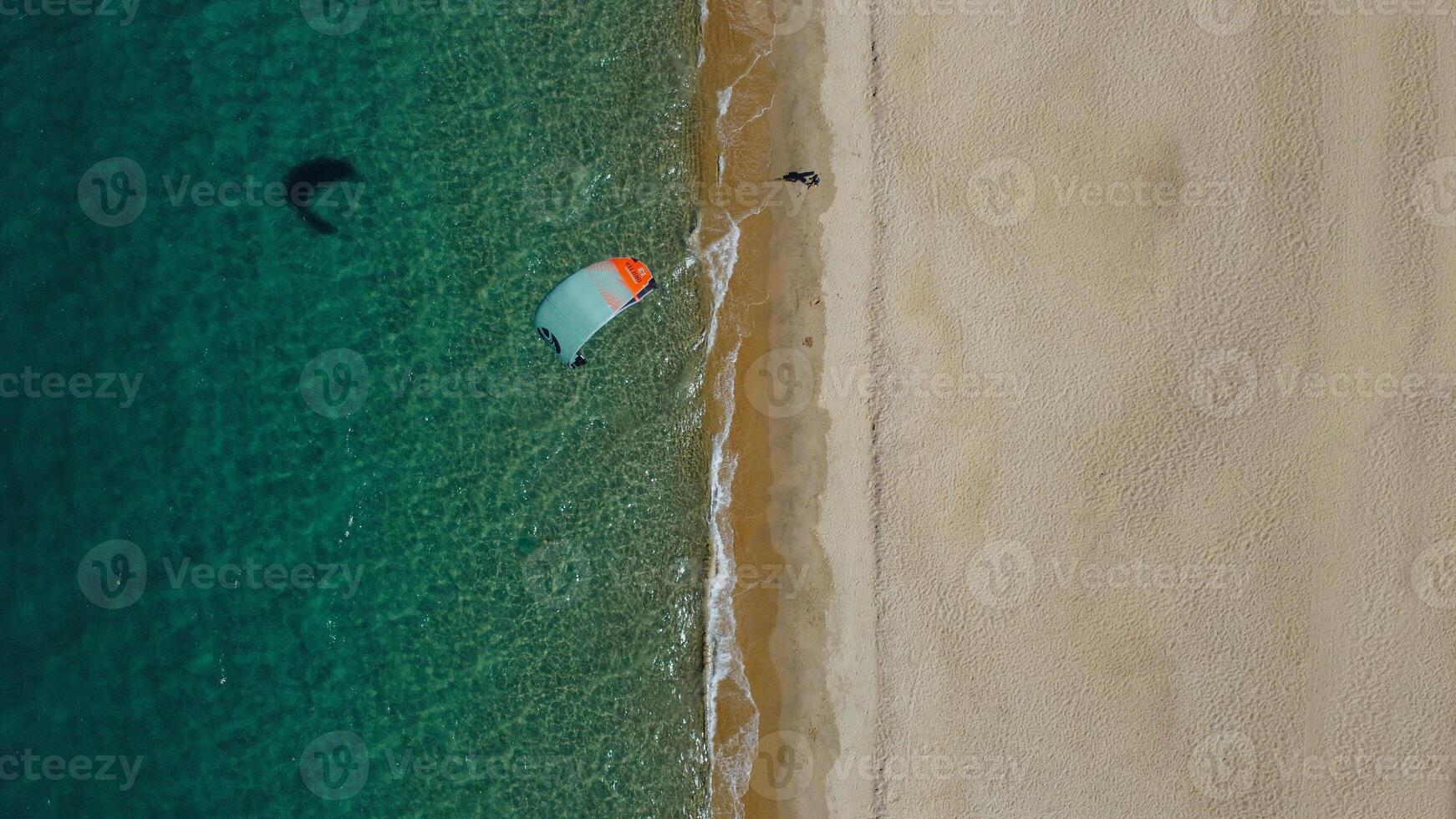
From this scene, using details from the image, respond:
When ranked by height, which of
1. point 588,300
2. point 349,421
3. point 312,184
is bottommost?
point 349,421

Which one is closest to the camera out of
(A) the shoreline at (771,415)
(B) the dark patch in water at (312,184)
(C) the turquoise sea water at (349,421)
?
(A) the shoreline at (771,415)

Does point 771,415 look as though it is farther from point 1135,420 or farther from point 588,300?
point 1135,420

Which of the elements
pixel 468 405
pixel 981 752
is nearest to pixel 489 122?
pixel 468 405

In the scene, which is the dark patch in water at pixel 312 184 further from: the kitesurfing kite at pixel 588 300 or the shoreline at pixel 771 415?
the shoreline at pixel 771 415

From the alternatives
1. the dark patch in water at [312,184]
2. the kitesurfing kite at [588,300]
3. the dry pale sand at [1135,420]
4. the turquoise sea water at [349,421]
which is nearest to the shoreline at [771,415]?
the dry pale sand at [1135,420]

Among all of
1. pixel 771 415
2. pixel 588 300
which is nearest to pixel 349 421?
pixel 588 300
